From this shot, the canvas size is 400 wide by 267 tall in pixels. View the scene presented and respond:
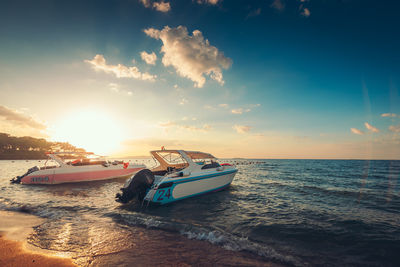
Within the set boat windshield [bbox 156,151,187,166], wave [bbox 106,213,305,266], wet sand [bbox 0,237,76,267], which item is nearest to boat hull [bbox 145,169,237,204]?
wave [bbox 106,213,305,266]

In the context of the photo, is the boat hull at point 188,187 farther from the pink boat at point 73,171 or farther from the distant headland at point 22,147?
the distant headland at point 22,147

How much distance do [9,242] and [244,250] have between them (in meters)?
6.27

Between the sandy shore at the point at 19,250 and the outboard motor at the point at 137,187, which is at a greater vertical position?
the outboard motor at the point at 137,187

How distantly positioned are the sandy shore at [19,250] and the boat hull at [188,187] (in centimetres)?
415

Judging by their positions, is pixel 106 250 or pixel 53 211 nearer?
pixel 106 250

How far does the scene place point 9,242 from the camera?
455cm

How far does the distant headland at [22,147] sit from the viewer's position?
283 feet

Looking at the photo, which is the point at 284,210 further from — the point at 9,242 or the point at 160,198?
the point at 9,242

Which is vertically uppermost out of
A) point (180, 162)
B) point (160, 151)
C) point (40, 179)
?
point (160, 151)

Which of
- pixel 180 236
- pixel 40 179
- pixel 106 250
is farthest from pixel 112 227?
pixel 40 179

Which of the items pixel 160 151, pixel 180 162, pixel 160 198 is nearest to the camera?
Answer: pixel 160 198

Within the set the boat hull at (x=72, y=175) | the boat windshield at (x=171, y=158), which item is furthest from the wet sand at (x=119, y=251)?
the boat hull at (x=72, y=175)

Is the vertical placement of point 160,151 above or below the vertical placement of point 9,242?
above

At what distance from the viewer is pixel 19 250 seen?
418 cm
